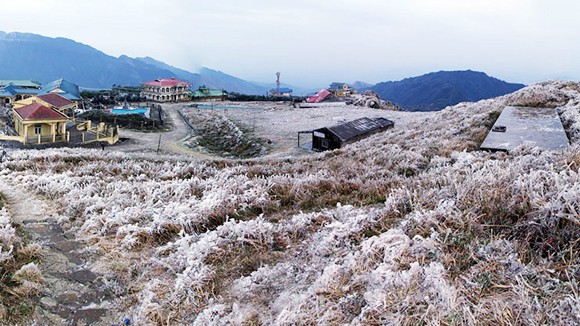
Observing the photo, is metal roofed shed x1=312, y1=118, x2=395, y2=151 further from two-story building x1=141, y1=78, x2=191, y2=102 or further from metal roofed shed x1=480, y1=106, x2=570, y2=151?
two-story building x1=141, y1=78, x2=191, y2=102

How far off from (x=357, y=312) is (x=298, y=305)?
616 millimetres

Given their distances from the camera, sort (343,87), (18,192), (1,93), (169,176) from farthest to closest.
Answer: (343,87) → (1,93) → (169,176) → (18,192)

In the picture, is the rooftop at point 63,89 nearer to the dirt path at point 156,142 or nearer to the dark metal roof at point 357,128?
the dirt path at point 156,142

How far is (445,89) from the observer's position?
12369cm

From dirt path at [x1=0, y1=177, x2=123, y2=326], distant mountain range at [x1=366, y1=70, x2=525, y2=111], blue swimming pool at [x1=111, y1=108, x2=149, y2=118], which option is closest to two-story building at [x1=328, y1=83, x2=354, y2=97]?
distant mountain range at [x1=366, y1=70, x2=525, y2=111]

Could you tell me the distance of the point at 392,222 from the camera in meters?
5.54

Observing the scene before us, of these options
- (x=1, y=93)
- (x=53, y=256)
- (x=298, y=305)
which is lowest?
(x=53, y=256)

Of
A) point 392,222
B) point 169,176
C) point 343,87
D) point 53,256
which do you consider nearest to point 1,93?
point 169,176

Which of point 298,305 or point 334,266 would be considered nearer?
point 298,305

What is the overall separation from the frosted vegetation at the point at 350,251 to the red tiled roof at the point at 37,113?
29464mm

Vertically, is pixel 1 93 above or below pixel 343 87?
below

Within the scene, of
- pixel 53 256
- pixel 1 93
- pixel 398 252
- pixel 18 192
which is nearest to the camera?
pixel 398 252

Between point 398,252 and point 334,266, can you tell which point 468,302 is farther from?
point 334,266

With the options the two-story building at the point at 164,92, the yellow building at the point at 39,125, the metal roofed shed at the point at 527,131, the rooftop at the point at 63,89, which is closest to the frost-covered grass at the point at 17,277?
the metal roofed shed at the point at 527,131
